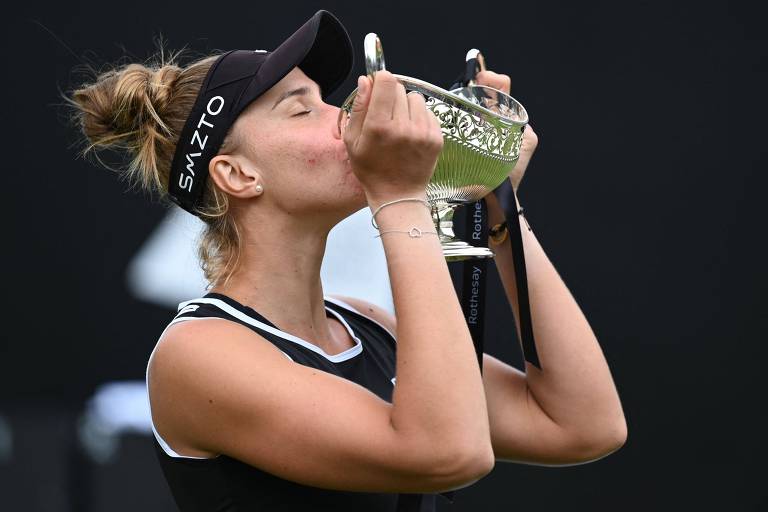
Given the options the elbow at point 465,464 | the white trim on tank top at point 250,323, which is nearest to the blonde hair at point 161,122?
the white trim on tank top at point 250,323

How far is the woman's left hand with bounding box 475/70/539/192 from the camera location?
161 centimetres

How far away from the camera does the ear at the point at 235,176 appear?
1449 millimetres

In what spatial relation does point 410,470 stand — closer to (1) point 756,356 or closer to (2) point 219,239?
(2) point 219,239

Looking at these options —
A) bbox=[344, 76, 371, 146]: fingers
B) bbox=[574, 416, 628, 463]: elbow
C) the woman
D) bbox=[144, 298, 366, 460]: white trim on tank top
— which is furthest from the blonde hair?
bbox=[574, 416, 628, 463]: elbow

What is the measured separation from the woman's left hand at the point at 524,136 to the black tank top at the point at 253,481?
42 centimetres

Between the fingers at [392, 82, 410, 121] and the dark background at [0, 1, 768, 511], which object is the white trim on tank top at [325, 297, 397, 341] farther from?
the dark background at [0, 1, 768, 511]

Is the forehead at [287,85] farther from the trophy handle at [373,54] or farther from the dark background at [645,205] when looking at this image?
the dark background at [645,205]

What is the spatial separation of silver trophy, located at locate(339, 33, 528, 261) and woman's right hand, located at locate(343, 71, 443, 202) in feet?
0.10

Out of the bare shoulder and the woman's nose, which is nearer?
the woman's nose

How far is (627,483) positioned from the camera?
7.93 ft

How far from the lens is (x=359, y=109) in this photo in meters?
1.19

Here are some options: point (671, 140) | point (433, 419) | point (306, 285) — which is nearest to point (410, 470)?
point (433, 419)

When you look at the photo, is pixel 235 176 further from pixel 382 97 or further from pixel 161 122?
pixel 382 97

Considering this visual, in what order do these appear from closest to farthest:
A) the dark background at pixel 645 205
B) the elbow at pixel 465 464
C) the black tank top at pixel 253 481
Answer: the elbow at pixel 465 464 < the black tank top at pixel 253 481 < the dark background at pixel 645 205
